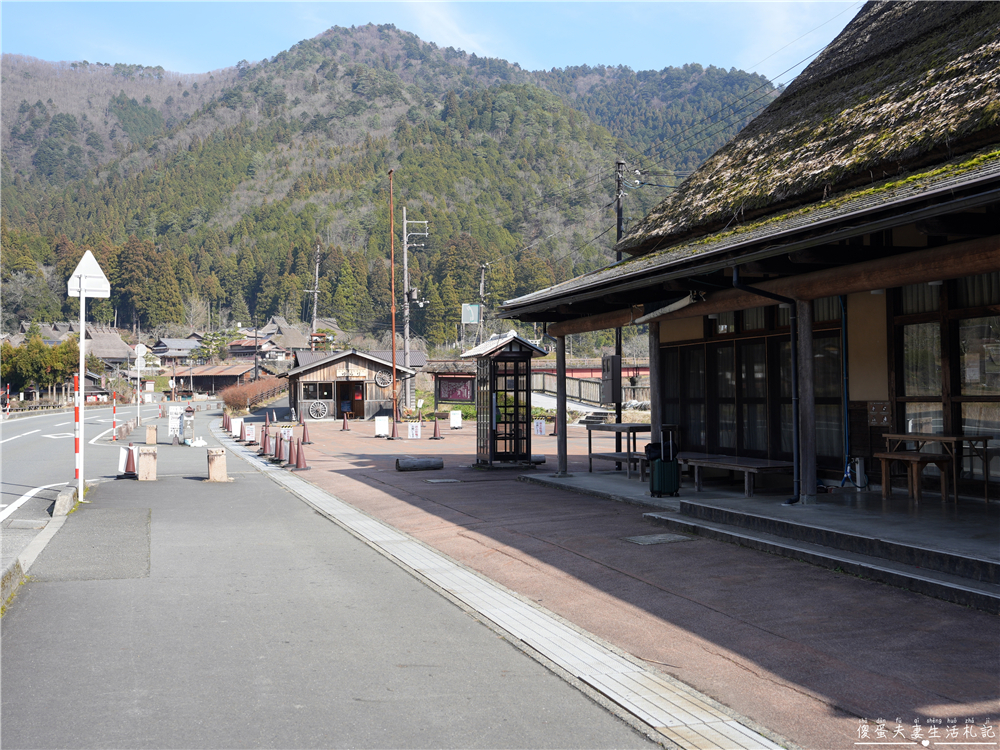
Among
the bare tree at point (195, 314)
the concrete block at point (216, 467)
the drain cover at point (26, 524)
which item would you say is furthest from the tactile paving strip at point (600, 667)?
the bare tree at point (195, 314)

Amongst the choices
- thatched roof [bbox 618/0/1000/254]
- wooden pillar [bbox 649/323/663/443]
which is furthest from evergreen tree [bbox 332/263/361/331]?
wooden pillar [bbox 649/323/663/443]

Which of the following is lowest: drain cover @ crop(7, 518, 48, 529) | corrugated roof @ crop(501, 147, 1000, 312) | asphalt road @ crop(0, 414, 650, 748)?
asphalt road @ crop(0, 414, 650, 748)

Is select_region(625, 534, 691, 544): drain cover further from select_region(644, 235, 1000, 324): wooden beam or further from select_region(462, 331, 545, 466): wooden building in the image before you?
select_region(462, 331, 545, 466): wooden building

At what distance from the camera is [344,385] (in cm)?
4834

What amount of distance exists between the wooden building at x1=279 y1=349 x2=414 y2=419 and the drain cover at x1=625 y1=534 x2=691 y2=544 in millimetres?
37862

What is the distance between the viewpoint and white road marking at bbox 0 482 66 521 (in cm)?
1179

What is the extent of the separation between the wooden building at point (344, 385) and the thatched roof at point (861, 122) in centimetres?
3351

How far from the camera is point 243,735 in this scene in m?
4.18

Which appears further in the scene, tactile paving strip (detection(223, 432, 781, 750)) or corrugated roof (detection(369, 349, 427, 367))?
corrugated roof (detection(369, 349, 427, 367))

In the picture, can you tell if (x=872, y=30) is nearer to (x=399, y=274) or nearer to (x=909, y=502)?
(x=909, y=502)

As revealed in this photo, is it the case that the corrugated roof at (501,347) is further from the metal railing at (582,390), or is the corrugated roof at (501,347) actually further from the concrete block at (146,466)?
the metal railing at (582,390)

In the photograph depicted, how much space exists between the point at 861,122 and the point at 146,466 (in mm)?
14513

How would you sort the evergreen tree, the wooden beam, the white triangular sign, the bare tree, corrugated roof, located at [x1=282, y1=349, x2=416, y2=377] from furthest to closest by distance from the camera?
the bare tree, the evergreen tree, corrugated roof, located at [x1=282, y1=349, x2=416, y2=377], the white triangular sign, the wooden beam

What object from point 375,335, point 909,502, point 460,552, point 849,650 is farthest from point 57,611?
point 375,335
